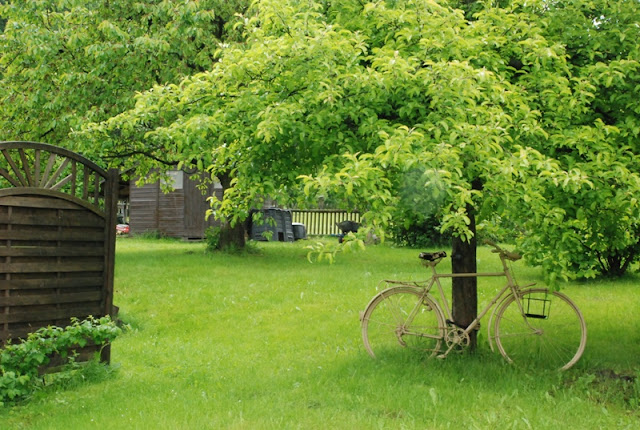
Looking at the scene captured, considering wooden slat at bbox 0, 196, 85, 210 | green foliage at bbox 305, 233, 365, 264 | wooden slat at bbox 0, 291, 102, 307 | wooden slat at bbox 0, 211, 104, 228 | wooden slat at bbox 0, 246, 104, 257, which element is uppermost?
wooden slat at bbox 0, 196, 85, 210

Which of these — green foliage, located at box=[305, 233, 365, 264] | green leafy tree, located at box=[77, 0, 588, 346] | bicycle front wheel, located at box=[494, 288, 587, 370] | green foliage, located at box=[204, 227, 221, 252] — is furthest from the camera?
green foliage, located at box=[204, 227, 221, 252]

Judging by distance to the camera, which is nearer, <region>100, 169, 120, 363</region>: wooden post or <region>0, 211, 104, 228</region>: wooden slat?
<region>0, 211, 104, 228</region>: wooden slat

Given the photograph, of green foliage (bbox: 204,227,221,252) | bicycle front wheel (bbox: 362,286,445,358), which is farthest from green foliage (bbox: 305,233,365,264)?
green foliage (bbox: 204,227,221,252)

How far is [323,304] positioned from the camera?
1109 cm

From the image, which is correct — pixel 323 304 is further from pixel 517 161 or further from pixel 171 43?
pixel 171 43

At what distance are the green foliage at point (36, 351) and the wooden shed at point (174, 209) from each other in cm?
1903

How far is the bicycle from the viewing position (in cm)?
704

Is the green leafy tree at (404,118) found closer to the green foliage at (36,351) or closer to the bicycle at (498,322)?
the bicycle at (498,322)

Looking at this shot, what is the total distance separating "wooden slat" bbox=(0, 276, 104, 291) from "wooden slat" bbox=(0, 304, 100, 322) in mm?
226

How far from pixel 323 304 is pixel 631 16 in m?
6.05

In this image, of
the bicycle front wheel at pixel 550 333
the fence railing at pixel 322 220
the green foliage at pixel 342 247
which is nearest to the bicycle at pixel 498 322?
the bicycle front wheel at pixel 550 333

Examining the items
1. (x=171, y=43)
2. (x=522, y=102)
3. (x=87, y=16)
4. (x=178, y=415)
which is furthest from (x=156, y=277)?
(x=522, y=102)

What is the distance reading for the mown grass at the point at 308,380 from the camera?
5691mm

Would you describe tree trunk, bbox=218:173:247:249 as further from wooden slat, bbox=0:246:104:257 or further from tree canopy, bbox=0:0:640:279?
wooden slat, bbox=0:246:104:257
